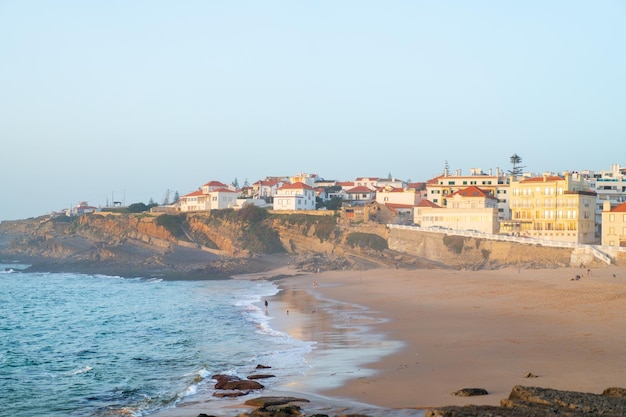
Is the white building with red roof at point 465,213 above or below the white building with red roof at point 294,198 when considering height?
below

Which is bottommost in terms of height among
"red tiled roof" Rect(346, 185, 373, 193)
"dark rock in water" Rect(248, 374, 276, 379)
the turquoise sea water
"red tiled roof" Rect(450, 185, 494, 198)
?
the turquoise sea water

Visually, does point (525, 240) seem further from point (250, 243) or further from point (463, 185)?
point (250, 243)

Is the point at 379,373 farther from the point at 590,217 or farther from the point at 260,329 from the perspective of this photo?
the point at 590,217

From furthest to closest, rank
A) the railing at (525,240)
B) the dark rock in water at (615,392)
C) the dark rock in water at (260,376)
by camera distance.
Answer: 1. the railing at (525,240)
2. the dark rock in water at (260,376)
3. the dark rock in water at (615,392)

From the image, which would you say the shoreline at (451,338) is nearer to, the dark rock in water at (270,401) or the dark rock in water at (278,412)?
the dark rock in water at (270,401)

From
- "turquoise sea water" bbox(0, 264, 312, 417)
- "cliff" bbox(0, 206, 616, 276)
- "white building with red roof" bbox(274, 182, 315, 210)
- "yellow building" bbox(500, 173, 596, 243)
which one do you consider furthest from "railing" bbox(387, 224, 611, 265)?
"white building with red roof" bbox(274, 182, 315, 210)

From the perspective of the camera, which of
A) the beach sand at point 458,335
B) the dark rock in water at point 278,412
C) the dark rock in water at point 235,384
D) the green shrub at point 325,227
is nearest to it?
the dark rock in water at point 278,412

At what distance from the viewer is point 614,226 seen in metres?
43.9

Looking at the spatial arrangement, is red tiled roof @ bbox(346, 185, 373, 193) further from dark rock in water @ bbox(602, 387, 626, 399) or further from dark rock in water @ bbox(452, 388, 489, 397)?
dark rock in water @ bbox(602, 387, 626, 399)

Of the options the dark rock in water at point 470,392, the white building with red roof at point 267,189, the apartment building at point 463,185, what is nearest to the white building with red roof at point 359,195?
the white building with red roof at point 267,189

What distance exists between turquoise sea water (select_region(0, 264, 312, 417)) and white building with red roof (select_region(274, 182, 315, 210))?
94.2 ft

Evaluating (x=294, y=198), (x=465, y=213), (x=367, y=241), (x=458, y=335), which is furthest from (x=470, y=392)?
(x=294, y=198)

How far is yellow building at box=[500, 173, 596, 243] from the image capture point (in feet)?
160

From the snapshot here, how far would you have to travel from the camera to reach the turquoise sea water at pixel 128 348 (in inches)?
634
